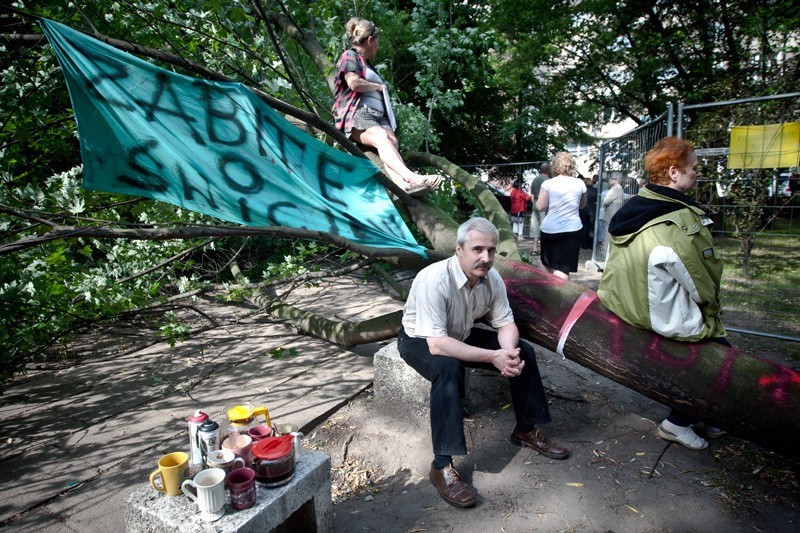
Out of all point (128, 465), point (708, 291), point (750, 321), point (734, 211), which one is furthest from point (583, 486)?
point (734, 211)

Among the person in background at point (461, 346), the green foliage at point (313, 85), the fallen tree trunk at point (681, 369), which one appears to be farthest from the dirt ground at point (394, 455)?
the green foliage at point (313, 85)

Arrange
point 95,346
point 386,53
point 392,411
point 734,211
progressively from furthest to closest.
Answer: point 386,53 → point 734,211 → point 95,346 → point 392,411

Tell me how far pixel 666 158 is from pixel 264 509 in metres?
2.44

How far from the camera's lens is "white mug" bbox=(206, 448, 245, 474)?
1817 millimetres

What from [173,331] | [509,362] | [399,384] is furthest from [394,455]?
[173,331]

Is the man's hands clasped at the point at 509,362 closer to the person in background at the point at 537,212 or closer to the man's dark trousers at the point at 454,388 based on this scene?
the man's dark trousers at the point at 454,388

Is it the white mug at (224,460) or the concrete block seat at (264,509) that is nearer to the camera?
the concrete block seat at (264,509)

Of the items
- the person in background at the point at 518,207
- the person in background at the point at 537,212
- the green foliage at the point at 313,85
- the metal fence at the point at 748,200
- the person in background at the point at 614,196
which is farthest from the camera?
the person in background at the point at 518,207

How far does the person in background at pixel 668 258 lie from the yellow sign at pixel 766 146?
6.57ft

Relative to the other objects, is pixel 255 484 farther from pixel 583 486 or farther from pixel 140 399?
pixel 140 399

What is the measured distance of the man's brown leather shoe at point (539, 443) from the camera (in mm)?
2686

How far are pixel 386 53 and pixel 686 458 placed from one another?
8040mm

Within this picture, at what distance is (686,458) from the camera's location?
2.67 m

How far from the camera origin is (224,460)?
1.83 metres
